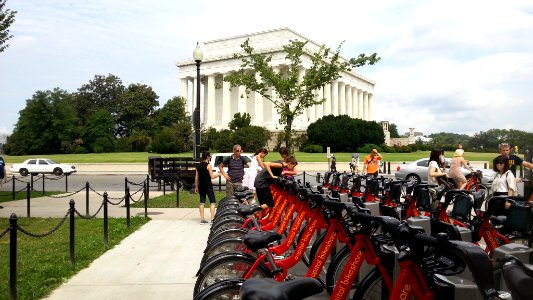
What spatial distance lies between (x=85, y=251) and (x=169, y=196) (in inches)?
406

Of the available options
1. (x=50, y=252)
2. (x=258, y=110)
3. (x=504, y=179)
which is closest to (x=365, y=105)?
(x=258, y=110)

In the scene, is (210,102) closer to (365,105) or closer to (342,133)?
(342,133)

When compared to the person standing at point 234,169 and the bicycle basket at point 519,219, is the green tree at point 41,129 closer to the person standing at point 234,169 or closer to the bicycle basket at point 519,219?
the person standing at point 234,169

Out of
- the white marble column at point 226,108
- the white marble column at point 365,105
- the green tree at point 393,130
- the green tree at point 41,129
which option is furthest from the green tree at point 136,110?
the green tree at point 393,130

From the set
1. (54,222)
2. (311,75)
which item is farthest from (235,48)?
(54,222)

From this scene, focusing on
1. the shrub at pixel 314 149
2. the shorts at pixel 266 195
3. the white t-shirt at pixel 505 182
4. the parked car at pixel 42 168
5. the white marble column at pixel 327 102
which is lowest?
the parked car at pixel 42 168

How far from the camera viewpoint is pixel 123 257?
8.50 meters

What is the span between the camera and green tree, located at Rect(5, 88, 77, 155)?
8500 cm

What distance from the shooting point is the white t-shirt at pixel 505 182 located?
28.1ft

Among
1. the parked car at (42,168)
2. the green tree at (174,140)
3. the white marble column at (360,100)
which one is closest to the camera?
the parked car at (42,168)

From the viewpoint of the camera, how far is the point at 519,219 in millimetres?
5930

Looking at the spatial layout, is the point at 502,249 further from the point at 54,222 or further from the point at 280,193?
the point at 54,222

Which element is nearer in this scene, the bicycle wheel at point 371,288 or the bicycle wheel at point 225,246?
the bicycle wheel at point 371,288

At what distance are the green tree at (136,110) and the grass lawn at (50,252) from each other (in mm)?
82620
